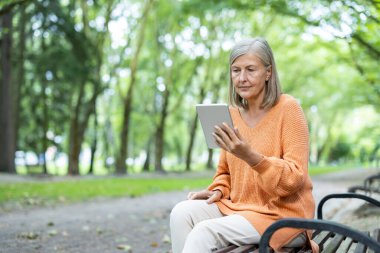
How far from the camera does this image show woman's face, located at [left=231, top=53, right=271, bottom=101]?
9.13 feet

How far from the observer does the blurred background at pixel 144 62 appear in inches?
574

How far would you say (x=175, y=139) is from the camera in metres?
42.1

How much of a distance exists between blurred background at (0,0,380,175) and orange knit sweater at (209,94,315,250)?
627cm

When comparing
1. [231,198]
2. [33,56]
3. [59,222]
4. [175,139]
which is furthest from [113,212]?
[175,139]

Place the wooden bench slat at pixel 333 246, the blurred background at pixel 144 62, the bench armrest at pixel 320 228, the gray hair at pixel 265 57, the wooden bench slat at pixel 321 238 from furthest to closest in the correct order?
the blurred background at pixel 144 62
the wooden bench slat at pixel 321 238
the wooden bench slat at pixel 333 246
the gray hair at pixel 265 57
the bench armrest at pixel 320 228

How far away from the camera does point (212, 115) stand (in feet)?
8.22

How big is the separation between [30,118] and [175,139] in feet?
63.0

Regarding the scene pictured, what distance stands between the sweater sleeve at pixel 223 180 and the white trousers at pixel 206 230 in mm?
111

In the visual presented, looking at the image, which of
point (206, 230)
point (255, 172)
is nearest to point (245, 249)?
point (206, 230)

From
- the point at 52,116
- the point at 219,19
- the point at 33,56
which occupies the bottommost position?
the point at 52,116

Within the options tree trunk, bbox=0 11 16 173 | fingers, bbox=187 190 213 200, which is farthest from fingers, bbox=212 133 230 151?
tree trunk, bbox=0 11 16 173

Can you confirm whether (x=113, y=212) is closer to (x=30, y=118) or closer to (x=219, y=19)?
(x=30, y=118)

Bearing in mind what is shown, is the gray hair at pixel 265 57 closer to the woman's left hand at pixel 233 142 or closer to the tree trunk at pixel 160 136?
the woman's left hand at pixel 233 142

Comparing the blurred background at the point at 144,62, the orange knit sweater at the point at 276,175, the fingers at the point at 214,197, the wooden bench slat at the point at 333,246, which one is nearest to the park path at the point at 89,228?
the wooden bench slat at the point at 333,246
